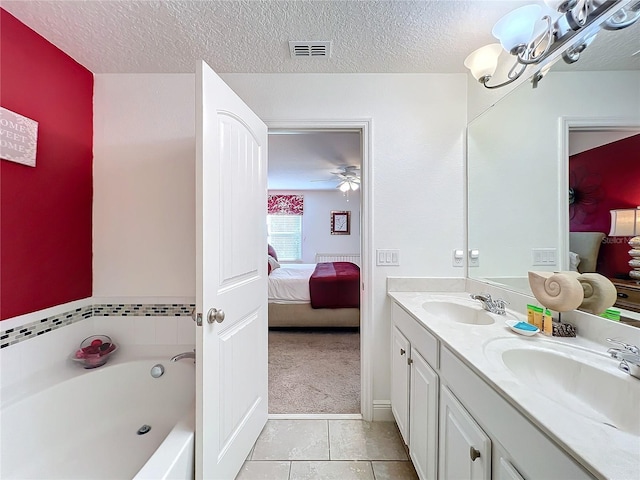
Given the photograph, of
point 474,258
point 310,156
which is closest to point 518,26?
point 474,258

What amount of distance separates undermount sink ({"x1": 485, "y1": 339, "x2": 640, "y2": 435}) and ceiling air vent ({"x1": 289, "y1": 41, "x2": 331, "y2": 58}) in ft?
5.63

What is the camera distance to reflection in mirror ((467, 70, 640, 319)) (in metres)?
0.96

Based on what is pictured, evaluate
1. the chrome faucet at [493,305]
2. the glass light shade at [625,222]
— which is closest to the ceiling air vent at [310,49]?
the glass light shade at [625,222]

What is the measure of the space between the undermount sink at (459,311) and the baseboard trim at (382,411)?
2.49 feet

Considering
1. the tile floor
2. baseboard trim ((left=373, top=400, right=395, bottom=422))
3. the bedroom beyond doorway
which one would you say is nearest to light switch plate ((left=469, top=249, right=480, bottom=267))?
the bedroom beyond doorway

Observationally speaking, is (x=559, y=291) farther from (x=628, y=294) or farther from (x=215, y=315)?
(x=215, y=315)

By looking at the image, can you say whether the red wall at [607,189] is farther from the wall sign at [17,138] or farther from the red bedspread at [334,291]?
the wall sign at [17,138]

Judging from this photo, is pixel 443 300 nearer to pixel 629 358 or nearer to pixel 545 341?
pixel 545 341

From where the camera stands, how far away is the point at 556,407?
2.04ft

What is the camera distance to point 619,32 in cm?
93

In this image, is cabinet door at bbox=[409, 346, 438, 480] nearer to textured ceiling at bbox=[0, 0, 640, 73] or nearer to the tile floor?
the tile floor

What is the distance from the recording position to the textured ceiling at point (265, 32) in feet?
4.15

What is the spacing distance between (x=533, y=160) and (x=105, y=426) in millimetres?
2731

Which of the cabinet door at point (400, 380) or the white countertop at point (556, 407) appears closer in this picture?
the white countertop at point (556, 407)
